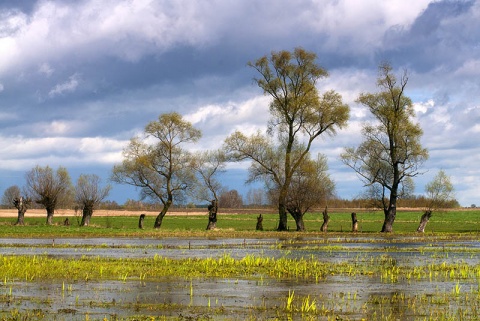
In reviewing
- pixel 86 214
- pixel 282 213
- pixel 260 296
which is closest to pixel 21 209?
pixel 86 214

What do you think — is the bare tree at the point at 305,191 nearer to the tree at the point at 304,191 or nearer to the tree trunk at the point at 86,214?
the tree at the point at 304,191

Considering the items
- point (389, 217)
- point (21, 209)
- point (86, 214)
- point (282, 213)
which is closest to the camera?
point (389, 217)

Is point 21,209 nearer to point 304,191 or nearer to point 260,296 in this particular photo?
point 304,191

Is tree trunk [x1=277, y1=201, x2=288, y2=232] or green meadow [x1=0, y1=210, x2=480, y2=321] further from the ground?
tree trunk [x1=277, y1=201, x2=288, y2=232]

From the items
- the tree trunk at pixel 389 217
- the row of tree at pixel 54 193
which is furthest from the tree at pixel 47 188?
the tree trunk at pixel 389 217

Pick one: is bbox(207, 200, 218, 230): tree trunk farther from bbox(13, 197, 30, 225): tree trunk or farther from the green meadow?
the green meadow

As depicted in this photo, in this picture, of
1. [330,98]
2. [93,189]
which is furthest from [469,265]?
[93,189]

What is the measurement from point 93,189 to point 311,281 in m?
67.5

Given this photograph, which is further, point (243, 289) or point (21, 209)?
point (21, 209)

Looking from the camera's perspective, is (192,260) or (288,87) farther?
(288,87)

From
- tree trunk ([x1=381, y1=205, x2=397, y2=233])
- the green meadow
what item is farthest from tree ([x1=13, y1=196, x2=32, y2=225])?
the green meadow

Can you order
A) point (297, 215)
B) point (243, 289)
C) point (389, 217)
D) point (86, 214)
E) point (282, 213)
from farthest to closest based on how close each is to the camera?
1. point (86, 214)
2. point (297, 215)
3. point (282, 213)
4. point (389, 217)
5. point (243, 289)

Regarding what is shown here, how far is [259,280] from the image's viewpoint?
2489cm

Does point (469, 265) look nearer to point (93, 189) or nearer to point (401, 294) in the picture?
point (401, 294)
